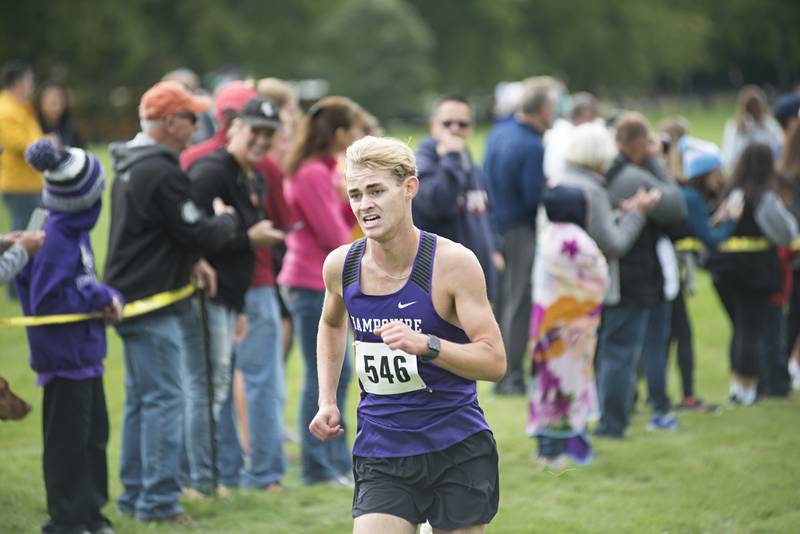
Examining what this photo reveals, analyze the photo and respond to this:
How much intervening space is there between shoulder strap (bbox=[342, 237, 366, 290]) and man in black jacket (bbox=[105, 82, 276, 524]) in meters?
2.17

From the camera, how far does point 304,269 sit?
7.82 m

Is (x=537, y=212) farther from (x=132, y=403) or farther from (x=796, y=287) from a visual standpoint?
(x=132, y=403)

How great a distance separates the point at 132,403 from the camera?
6984mm

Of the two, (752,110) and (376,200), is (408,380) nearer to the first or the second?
(376,200)

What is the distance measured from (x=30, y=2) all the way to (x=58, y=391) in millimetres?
49194

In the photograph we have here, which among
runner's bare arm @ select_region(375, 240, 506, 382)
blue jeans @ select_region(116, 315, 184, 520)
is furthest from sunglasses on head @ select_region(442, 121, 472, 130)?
runner's bare arm @ select_region(375, 240, 506, 382)

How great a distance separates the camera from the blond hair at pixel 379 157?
454cm

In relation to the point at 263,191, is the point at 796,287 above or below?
below

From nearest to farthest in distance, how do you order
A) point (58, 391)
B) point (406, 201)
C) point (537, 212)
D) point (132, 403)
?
point (406, 201) → point (58, 391) → point (132, 403) → point (537, 212)

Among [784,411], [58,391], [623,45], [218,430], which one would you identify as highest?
[623,45]

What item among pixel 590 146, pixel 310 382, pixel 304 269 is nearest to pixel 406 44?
pixel 590 146

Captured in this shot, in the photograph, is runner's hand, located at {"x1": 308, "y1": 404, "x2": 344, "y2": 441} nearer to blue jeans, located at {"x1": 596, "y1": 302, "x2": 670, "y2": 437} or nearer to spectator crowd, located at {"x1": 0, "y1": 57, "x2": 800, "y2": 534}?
spectator crowd, located at {"x1": 0, "y1": 57, "x2": 800, "y2": 534}

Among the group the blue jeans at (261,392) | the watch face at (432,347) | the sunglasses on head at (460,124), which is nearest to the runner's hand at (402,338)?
the watch face at (432,347)

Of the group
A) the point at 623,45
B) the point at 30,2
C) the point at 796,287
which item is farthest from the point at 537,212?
the point at 623,45
